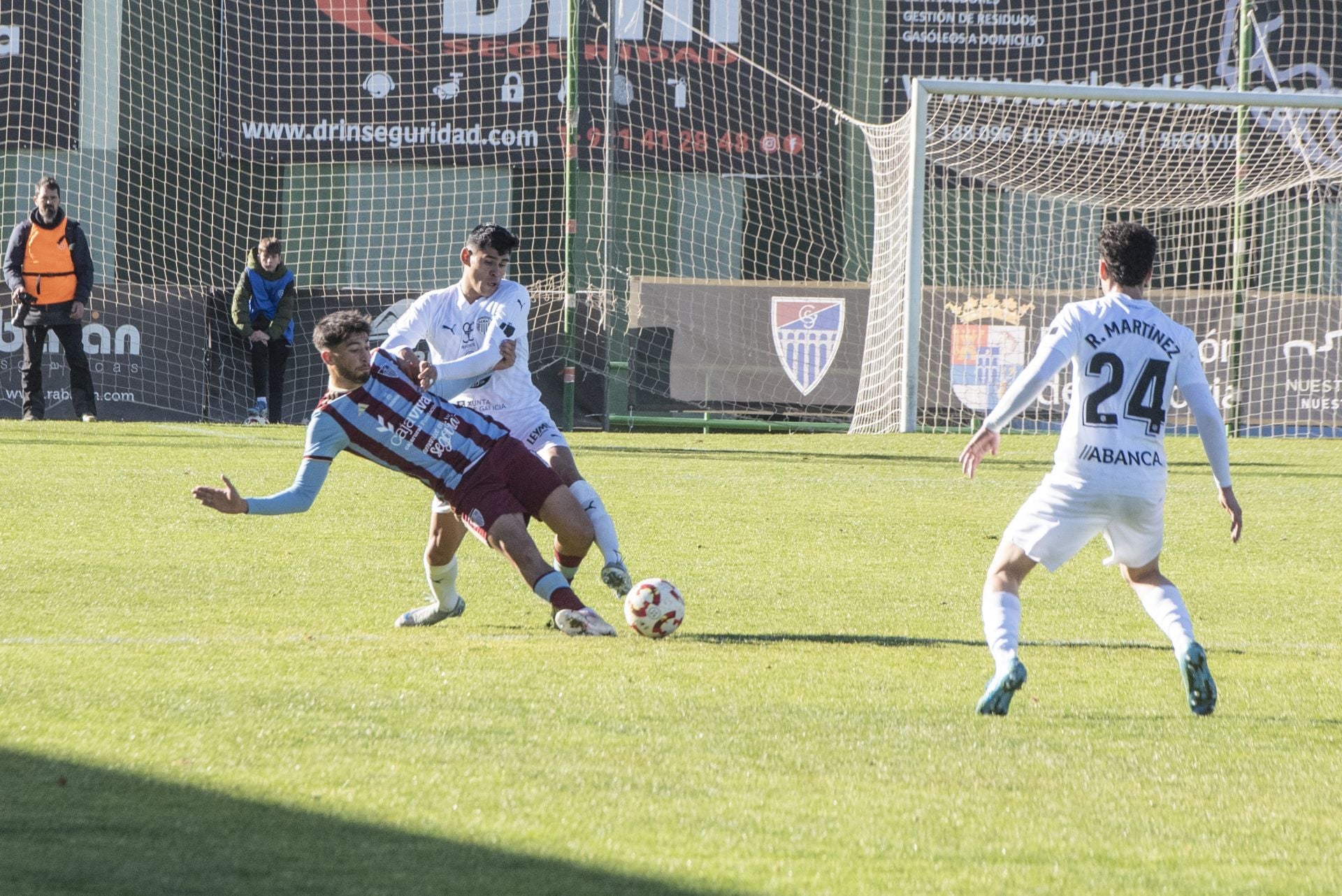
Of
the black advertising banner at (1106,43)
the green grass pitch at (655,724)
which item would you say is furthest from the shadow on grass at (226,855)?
the black advertising banner at (1106,43)

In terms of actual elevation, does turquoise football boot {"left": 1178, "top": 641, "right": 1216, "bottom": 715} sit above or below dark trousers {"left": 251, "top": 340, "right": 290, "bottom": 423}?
below

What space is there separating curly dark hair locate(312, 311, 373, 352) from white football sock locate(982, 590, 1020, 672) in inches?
94.2

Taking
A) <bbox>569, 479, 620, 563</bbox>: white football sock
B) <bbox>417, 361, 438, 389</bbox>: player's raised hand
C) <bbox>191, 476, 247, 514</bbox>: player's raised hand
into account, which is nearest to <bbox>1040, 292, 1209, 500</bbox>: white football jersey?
<bbox>569, 479, 620, 563</bbox>: white football sock

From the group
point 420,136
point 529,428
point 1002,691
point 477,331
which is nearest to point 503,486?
point 529,428

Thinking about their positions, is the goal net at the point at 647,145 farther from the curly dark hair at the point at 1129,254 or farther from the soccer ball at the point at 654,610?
the curly dark hair at the point at 1129,254

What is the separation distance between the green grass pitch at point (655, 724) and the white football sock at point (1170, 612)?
9.3 inches

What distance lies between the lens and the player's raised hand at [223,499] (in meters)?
5.57

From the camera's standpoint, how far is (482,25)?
1977 centimetres

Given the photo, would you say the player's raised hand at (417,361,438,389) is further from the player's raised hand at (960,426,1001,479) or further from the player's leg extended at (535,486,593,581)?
the player's raised hand at (960,426,1001,479)

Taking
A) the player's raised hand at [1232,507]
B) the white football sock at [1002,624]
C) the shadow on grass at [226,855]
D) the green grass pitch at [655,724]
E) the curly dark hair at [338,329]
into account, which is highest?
the curly dark hair at [338,329]

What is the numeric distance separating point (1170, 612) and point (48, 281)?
40.9 ft

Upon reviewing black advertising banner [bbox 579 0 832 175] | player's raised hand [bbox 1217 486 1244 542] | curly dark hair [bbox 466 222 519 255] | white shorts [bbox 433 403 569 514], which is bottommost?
player's raised hand [bbox 1217 486 1244 542]

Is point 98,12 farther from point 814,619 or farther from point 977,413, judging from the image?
point 814,619

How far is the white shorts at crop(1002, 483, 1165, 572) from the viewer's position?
513cm
